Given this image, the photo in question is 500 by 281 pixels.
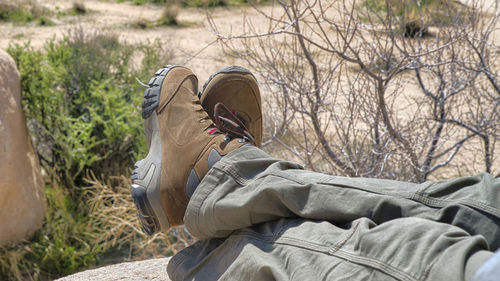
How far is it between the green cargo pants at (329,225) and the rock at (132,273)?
2.36 feet

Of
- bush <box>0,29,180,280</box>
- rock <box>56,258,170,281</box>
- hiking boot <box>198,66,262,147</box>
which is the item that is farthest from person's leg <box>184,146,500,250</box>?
bush <box>0,29,180,280</box>

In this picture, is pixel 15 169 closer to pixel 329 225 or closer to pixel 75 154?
pixel 75 154

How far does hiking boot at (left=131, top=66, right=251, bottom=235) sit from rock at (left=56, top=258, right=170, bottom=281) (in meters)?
0.51

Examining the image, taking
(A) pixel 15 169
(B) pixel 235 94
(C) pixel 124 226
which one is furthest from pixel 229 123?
(A) pixel 15 169

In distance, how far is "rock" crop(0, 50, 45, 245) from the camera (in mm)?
4055

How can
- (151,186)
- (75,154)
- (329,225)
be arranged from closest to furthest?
1. (329,225)
2. (151,186)
3. (75,154)

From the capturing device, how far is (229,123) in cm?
197

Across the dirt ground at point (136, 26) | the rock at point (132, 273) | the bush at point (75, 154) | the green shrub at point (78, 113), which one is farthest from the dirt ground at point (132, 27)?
the rock at point (132, 273)

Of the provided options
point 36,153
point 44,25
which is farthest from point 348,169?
point 44,25

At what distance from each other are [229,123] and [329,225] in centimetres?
73

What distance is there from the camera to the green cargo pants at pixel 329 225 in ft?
3.63

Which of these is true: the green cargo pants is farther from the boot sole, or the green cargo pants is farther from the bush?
the bush

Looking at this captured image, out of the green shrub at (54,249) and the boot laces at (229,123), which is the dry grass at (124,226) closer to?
the green shrub at (54,249)

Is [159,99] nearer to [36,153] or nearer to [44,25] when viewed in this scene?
[36,153]
